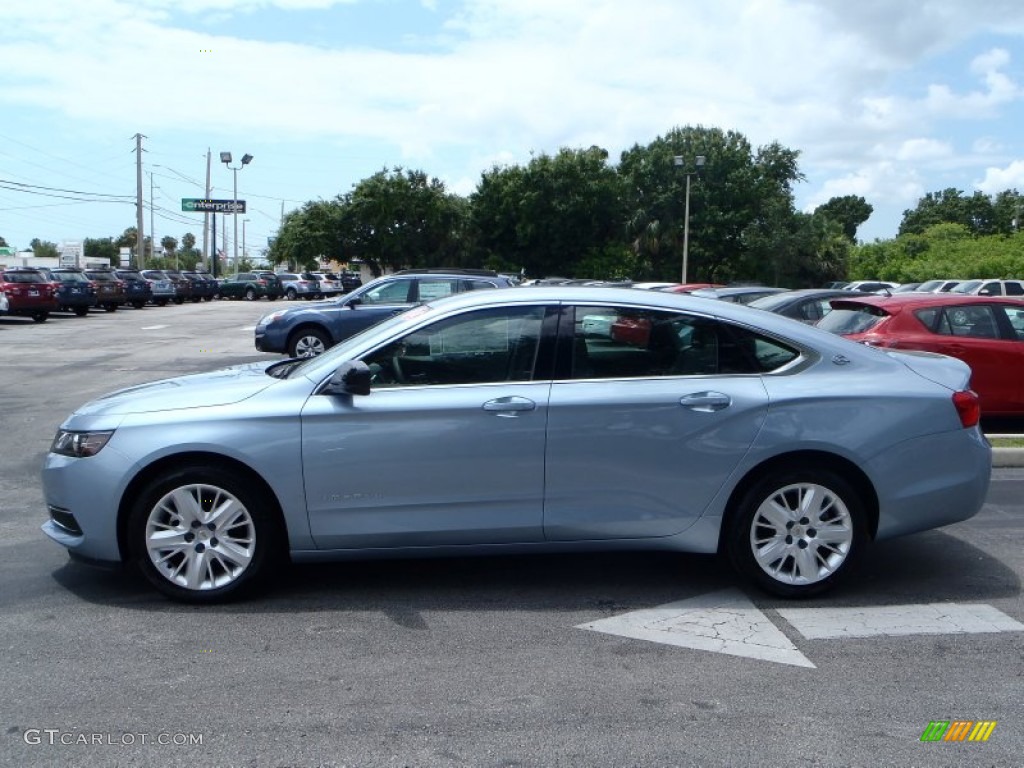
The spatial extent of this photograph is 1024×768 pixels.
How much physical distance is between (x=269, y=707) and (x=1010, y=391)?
343 inches

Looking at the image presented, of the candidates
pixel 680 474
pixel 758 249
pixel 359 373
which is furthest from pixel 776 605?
pixel 758 249

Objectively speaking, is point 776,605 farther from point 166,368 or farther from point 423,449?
point 166,368

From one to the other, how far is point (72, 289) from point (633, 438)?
31378mm

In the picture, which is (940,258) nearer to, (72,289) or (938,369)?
(72,289)

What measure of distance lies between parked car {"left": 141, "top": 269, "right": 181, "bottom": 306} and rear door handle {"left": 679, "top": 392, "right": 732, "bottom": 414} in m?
42.3

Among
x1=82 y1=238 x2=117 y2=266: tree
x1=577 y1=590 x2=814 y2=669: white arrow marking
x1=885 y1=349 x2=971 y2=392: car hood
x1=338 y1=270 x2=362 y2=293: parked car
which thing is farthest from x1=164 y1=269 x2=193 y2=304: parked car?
x1=82 y1=238 x2=117 y2=266: tree

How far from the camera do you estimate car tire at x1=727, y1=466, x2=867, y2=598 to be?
5.36 metres

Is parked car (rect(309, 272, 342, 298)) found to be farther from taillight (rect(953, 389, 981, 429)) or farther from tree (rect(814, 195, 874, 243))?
tree (rect(814, 195, 874, 243))

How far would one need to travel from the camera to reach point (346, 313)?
17.2m

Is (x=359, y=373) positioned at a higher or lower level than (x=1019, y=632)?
higher

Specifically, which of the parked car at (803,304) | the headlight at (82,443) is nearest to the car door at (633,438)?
the headlight at (82,443)

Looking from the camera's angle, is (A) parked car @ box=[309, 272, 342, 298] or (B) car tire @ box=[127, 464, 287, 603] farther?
(A) parked car @ box=[309, 272, 342, 298]

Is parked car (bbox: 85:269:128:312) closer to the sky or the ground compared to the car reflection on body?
closer to the sky

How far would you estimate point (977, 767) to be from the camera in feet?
12.2
